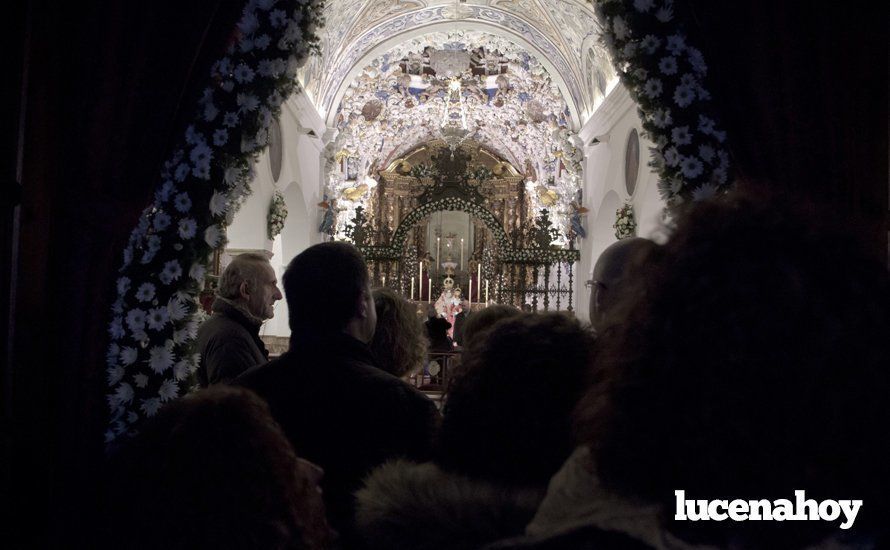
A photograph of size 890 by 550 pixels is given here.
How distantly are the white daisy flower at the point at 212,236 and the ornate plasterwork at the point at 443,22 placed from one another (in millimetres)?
9436

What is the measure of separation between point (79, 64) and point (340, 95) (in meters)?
12.0

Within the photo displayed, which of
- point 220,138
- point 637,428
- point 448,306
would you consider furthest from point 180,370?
point 448,306

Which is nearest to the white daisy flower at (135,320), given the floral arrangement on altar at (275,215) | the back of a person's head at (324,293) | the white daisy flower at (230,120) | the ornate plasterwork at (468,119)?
the white daisy flower at (230,120)

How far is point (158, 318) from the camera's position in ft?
10.8

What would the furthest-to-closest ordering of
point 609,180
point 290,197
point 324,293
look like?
point 609,180, point 290,197, point 324,293

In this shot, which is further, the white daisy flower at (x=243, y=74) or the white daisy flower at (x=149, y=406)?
the white daisy flower at (x=243, y=74)

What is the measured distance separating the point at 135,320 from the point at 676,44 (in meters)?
2.83

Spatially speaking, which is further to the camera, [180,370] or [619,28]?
[619,28]

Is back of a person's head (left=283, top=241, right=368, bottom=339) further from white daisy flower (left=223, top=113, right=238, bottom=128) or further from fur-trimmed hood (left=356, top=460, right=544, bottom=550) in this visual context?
white daisy flower (left=223, top=113, right=238, bottom=128)

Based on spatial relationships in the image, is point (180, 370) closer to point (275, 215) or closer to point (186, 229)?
point (186, 229)

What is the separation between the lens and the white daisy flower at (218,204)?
346 cm

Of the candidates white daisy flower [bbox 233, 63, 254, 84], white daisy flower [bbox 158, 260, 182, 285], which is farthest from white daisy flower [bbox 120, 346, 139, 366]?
white daisy flower [bbox 233, 63, 254, 84]

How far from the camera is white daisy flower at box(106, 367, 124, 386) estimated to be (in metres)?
3.21

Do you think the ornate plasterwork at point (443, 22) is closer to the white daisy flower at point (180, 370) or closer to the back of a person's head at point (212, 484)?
the white daisy flower at point (180, 370)
